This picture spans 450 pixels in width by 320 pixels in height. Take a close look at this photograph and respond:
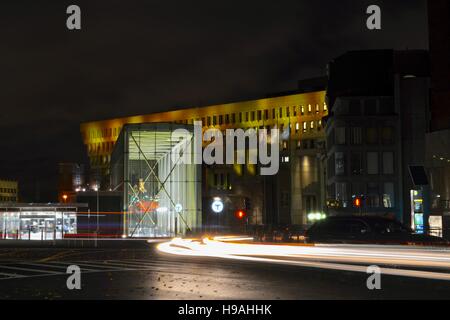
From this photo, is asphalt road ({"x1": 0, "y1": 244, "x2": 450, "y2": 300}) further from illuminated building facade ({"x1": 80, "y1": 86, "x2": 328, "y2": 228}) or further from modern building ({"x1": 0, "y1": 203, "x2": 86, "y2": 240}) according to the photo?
illuminated building facade ({"x1": 80, "y1": 86, "x2": 328, "y2": 228})

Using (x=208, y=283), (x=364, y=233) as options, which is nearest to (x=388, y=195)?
(x=364, y=233)

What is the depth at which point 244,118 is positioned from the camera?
13362 cm

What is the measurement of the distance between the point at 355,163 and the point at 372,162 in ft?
5.92

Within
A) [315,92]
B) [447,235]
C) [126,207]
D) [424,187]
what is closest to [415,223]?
[424,187]

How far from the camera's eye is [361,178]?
242 ft

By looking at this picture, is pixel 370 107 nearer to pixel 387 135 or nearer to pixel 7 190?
pixel 387 135

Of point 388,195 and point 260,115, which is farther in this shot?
point 260,115

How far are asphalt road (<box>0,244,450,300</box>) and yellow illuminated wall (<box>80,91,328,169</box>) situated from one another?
93.1 meters

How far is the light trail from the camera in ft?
60.4

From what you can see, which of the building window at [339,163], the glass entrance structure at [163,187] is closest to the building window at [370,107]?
the building window at [339,163]

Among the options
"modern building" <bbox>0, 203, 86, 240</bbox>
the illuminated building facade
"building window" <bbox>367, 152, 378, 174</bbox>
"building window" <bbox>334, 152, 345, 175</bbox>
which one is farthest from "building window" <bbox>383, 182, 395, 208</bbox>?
the illuminated building facade
